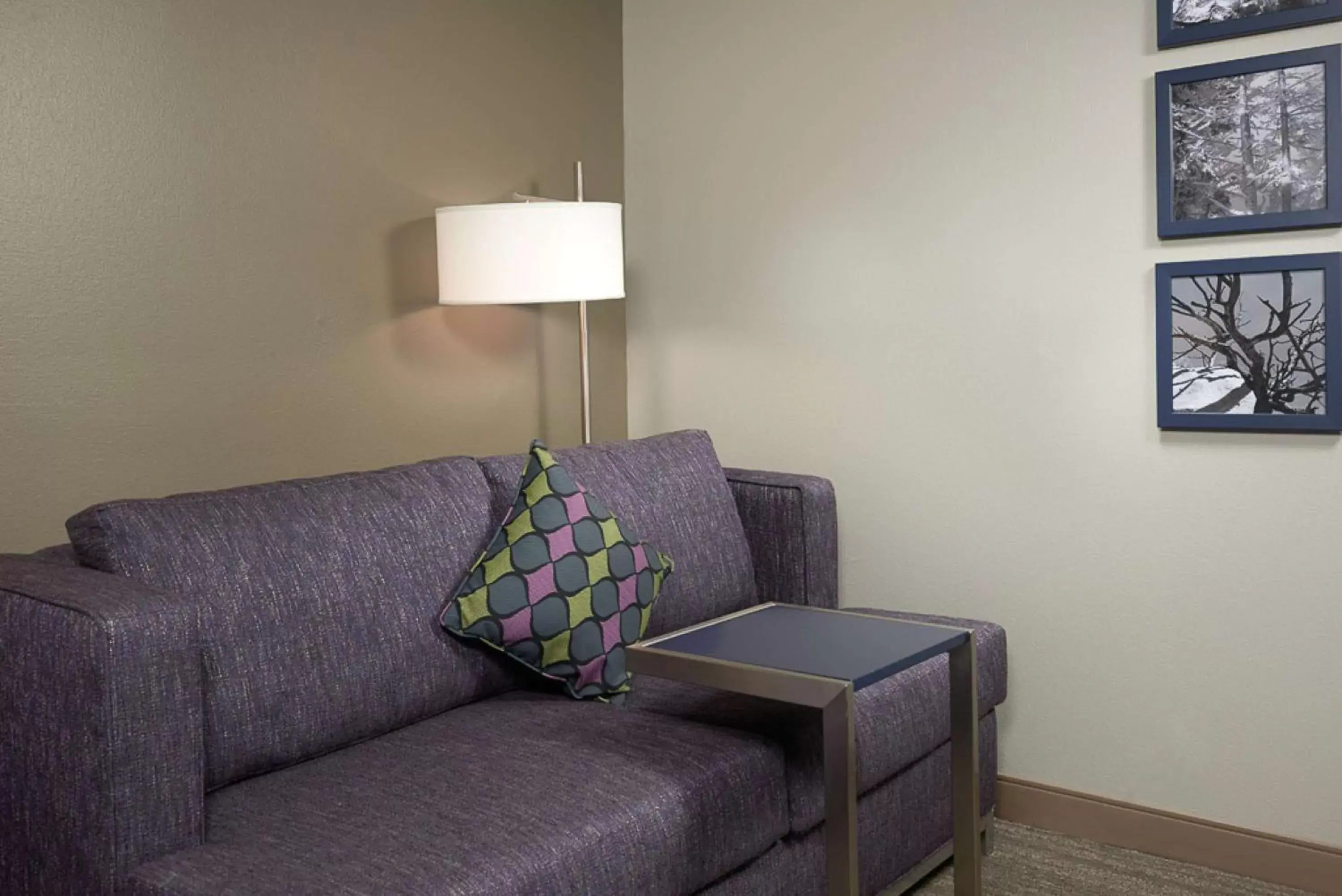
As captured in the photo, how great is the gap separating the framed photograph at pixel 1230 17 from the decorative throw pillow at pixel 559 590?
159cm

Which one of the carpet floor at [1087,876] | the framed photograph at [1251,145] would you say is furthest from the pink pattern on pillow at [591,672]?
the framed photograph at [1251,145]

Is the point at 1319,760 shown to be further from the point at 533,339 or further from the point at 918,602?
the point at 533,339

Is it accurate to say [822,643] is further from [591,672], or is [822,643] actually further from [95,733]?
[95,733]

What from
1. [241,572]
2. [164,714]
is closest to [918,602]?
[241,572]

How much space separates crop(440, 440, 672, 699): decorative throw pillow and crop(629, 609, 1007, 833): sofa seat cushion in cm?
12

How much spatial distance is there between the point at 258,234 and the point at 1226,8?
82.5 inches

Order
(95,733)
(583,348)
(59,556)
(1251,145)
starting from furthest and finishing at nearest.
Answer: (583,348) → (1251,145) → (59,556) → (95,733)

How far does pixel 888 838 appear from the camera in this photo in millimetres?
2439

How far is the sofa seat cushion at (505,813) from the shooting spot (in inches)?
63.2

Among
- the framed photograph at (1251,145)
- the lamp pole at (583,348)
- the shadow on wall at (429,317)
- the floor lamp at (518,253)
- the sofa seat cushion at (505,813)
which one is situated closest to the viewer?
the sofa seat cushion at (505,813)

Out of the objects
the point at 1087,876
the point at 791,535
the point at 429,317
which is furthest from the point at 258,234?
the point at 1087,876

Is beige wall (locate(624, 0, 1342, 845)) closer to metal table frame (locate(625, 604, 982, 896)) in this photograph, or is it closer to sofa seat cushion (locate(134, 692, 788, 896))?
metal table frame (locate(625, 604, 982, 896))

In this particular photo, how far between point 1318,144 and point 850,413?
1.23 m

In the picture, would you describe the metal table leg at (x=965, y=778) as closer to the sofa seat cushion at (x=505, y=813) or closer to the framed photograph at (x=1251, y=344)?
the sofa seat cushion at (x=505, y=813)
